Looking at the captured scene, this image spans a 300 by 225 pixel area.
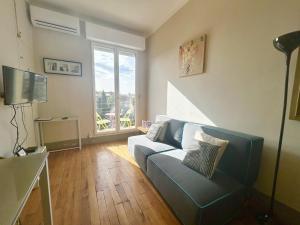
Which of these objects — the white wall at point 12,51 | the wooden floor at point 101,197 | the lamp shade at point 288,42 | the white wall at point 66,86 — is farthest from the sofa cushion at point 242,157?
the white wall at point 66,86

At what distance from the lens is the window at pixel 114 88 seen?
346 cm

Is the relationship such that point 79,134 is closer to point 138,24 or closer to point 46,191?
point 46,191

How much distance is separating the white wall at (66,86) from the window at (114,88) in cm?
20

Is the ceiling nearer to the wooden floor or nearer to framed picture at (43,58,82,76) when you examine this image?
framed picture at (43,58,82,76)

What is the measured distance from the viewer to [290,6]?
4.22 feet

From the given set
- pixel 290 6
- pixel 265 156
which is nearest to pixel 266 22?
pixel 290 6

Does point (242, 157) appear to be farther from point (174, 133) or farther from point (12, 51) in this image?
point (12, 51)

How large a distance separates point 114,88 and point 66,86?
108 centimetres

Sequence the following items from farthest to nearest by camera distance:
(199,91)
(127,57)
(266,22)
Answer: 1. (127,57)
2. (199,91)
3. (266,22)

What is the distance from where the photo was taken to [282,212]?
1.40 m

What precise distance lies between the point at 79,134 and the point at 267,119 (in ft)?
10.8

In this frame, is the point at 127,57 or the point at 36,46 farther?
the point at 127,57

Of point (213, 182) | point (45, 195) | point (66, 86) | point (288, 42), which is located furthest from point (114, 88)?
point (288, 42)

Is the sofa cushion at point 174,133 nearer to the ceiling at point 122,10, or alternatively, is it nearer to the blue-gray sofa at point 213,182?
the blue-gray sofa at point 213,182
